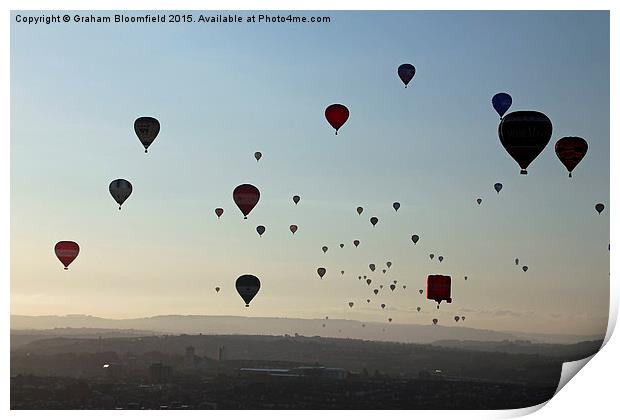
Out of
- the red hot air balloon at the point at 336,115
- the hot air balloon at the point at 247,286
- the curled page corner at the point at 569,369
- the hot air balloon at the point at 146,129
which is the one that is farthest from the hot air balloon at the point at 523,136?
the hot air balloon at the point at 146,129

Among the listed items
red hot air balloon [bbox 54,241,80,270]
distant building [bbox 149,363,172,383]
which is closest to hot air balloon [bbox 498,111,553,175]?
distant building [bbox 149,363,172,383]

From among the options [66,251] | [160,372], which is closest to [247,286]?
[160,372]

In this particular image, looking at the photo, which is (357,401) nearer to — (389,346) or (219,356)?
(389,346)

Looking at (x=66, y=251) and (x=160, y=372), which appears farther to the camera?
(x=160, y=372)

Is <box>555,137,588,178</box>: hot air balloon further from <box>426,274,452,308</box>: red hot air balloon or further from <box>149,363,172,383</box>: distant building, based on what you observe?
<box>149,363,172,383</box>: distant building

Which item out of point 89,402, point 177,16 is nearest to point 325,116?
point 177,16

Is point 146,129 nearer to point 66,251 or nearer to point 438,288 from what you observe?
point 66,251
